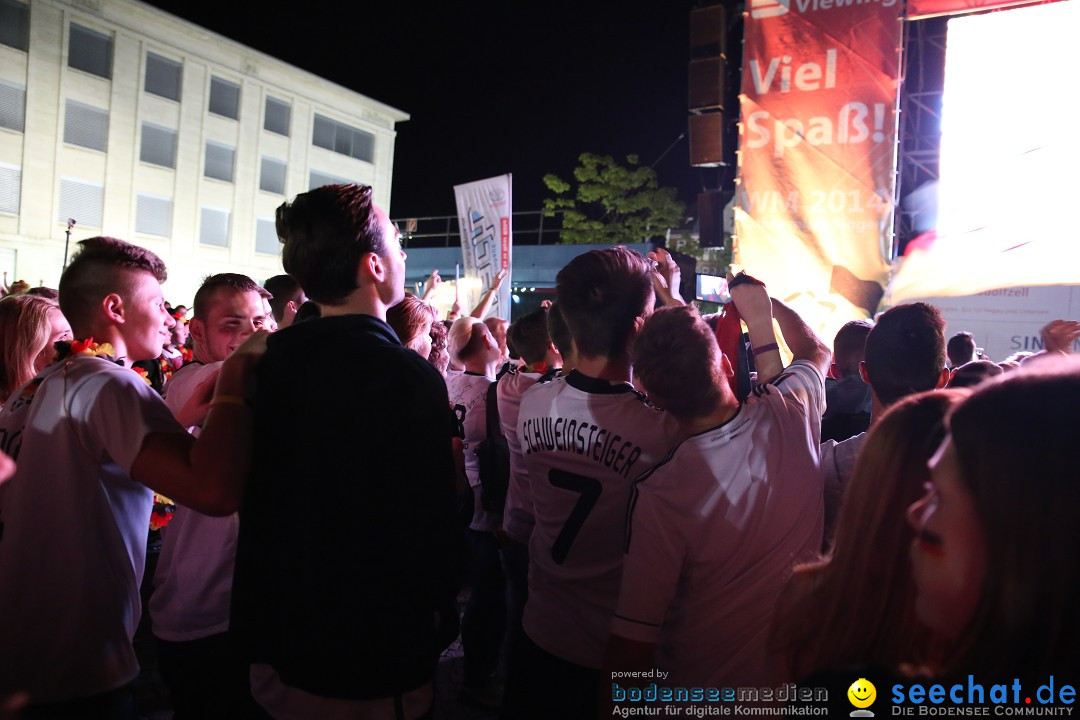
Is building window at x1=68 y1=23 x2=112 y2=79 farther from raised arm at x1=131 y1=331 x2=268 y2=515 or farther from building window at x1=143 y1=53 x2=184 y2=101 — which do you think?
raised arm at x1=131 y1=331 x2=268 y2=515

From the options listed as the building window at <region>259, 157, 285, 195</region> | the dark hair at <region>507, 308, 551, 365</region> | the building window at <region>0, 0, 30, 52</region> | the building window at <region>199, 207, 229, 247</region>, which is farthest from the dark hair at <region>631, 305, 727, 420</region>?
the building window at <region>259, 157, 285, 195</region>

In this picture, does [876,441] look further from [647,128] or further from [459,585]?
[647,128]

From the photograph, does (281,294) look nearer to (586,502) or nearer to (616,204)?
(586,502)

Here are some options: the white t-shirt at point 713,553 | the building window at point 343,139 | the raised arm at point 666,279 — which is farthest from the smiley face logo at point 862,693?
the building window at point 343,139

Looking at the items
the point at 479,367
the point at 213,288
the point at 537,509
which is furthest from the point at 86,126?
the point at 537,509

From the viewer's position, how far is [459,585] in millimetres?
1821

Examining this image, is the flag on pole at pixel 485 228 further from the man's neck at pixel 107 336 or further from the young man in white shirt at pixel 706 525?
the young man in white shirt at pixel 706 525

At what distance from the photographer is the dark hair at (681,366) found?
7.01 feet

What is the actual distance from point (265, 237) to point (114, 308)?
3549cm

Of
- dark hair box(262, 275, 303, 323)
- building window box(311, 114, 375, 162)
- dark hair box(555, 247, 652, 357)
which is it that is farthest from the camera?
building window box(311, 114, 375, 162)

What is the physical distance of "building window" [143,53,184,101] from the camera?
30516 mm

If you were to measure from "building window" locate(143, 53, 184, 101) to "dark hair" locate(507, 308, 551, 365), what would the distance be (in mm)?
32591

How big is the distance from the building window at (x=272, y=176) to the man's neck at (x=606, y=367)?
35827 millimetres

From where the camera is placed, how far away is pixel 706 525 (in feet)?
6.70
